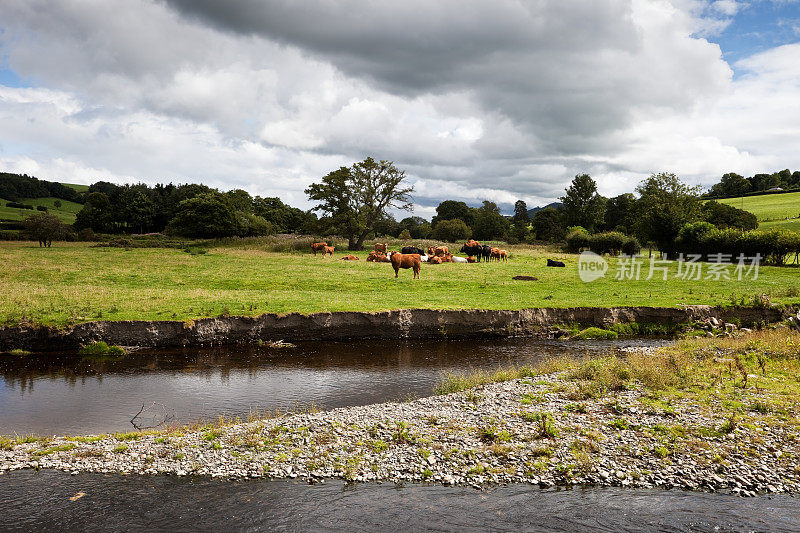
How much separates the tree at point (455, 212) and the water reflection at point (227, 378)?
142416 millimetres

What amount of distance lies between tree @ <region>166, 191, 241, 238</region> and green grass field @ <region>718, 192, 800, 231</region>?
8889cm

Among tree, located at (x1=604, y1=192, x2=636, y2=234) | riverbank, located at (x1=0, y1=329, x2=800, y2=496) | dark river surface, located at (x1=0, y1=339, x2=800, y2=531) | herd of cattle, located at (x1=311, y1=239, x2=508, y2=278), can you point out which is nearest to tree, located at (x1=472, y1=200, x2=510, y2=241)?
tree, located at (x1=604, y1=192, x2=636, y2=234)

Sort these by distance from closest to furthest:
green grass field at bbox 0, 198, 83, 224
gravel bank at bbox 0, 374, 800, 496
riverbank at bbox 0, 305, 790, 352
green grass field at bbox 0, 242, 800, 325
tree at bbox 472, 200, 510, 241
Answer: gravel bank at bbox 0, 374, 800, 496, riverbank at bbox 0, 305, 790, 352, green grass field at bbox 0, 242, 800, 325, green grass field at bbox 0, 198, 83, 224, tree at bbox 472, 200, 510, 241

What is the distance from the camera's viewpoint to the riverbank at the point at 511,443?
11031 mm

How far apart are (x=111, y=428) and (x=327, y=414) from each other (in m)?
6.16

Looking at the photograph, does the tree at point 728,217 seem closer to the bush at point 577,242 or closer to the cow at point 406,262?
the bush at point 577,242

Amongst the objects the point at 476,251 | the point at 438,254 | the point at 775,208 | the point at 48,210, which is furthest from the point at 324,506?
the point at 775,208

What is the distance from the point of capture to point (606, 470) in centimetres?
1117

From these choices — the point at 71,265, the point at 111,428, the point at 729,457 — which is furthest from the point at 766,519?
the point at 71,265

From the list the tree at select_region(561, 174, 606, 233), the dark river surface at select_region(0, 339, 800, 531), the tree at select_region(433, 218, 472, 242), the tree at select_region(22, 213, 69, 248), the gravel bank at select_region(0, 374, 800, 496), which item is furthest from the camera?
the tree at select_region(433, 218, 472, 242)

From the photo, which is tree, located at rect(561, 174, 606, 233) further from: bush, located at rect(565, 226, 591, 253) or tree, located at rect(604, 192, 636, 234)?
bush, located at rect(565, 226, 591, 253)

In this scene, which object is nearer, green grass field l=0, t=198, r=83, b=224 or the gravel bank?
the gravel bank

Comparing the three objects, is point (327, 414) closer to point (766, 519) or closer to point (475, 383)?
point (475, 383)

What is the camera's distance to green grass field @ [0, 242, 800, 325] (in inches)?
989
